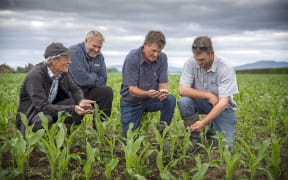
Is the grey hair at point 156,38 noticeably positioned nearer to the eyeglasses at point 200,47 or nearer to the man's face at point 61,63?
the eyeglasses at point 200,47

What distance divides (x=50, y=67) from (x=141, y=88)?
109cm

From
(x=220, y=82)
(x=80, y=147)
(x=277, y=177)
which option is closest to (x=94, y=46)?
(x=80, y=147)

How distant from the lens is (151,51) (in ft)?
13.2

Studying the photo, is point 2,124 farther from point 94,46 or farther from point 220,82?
point 220,82

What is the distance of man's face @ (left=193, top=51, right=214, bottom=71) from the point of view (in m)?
3.81

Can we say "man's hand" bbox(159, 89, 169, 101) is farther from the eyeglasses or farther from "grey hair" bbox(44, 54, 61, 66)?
"grey hair" bbox(44, 54, 61, 66)

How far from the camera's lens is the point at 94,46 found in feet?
15.1

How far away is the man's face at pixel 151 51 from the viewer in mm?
3983

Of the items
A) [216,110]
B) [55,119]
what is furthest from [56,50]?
[216,110]

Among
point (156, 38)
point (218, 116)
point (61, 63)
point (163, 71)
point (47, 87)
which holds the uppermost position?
point (156, 38)

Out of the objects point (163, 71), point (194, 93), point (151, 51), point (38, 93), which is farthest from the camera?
point (163, 71)

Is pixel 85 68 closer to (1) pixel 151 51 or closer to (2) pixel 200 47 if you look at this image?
(1) pixel 151 51

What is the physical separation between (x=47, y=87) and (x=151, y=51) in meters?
1.13

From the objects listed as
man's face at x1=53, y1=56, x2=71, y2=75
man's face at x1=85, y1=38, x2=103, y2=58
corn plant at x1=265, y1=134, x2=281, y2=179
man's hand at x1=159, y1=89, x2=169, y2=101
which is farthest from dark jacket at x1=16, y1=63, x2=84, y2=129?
corn plant at x1=265, y1=134, x2=281, y2=179
